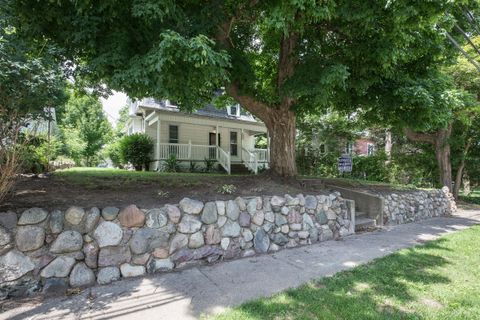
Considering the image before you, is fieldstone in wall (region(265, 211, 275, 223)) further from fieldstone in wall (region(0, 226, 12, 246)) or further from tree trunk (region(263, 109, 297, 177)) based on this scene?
fieldstone in wall (region(0, 226, 12, 246))

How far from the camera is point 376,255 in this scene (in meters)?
4.73

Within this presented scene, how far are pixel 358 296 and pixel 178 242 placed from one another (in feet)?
7.81

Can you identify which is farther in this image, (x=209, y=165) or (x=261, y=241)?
(x=209, y=165)

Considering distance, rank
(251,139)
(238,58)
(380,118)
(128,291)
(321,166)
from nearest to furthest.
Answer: (128,291) < (238,58) < (380,118) < (321,166) < (251,139)

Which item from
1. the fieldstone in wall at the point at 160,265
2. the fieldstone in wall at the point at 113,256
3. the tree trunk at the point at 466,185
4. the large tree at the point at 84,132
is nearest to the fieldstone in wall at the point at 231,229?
the fieldstone in wall at the point at 160,265

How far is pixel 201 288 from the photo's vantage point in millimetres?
3334

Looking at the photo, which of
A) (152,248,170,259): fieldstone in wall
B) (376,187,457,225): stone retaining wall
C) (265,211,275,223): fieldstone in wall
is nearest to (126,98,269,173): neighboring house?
(376,187,457,225): stone retaining wall

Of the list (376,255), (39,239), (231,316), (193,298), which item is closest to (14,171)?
(39,239)

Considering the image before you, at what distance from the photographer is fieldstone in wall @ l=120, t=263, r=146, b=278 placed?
11.7ft

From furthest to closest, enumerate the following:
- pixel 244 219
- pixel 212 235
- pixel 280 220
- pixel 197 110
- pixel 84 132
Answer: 1. pixel 84 132
2. pixel 197 110
3. pixel 280 220
4. pixel 244 219
5. pixel 212 235

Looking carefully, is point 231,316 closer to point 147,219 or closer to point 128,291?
point 128,291

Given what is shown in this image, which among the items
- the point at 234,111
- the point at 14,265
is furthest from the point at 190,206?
the point at 234,111

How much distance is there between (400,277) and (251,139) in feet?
51.1

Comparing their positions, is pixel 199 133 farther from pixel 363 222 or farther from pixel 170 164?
pixel 363 222
